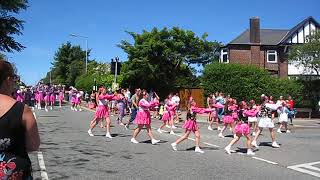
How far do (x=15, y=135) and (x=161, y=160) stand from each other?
736cm

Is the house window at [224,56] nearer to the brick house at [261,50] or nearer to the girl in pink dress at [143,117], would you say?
the brick house at [261,50]

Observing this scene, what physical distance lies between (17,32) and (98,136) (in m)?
31.7

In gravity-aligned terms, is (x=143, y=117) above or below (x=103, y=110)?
below

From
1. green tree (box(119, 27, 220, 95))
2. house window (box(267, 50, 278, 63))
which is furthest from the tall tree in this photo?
house window (box(267, 50, 278, 63))

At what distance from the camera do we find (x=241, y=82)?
35.8m

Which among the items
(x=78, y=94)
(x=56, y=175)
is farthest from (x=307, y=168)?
(x=78, y=94)

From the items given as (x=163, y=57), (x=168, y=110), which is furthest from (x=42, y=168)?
(x=163, y=57)

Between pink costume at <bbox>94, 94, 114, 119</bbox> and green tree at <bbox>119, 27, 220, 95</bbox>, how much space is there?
859 inches

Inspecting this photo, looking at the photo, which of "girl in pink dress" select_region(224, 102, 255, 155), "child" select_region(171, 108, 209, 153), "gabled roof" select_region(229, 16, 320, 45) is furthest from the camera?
"gabled roof" select_region(229, 16, 320, 45)

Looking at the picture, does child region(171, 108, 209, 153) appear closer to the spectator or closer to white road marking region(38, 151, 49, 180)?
white road marking region(38, 151, 49, 180)

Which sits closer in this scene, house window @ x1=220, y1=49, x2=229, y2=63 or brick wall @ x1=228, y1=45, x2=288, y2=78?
brick wall @ x1=228, y1=45, x2=288, y2=78

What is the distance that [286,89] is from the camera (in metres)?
36.6

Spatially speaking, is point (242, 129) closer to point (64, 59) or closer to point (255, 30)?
point (255, 30)

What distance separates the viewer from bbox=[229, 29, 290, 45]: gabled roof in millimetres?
51338
